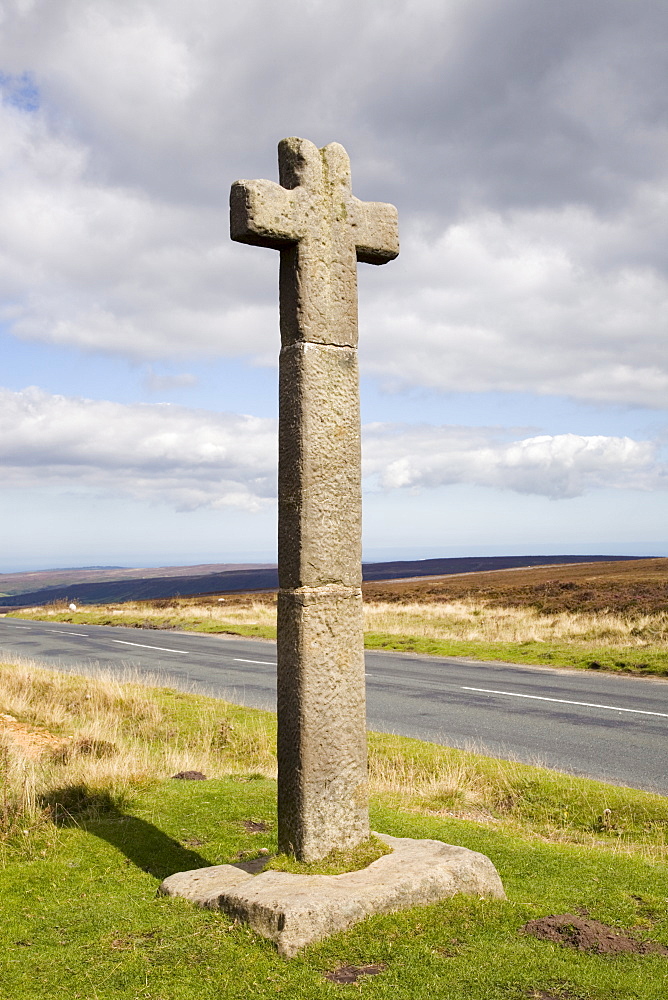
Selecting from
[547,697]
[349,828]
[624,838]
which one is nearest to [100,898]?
[349,828]

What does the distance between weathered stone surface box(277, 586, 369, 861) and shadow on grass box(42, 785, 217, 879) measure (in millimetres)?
1112

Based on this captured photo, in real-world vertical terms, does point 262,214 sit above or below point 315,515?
above

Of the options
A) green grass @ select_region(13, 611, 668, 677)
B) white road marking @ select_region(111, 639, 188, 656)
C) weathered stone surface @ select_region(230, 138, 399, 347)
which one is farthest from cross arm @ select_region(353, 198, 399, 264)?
white road marking @ select_region(111, 639, 188, 656)

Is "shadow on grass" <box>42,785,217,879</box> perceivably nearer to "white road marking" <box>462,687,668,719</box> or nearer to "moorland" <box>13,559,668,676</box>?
"white road marking" <box>462,687,668,719</box>

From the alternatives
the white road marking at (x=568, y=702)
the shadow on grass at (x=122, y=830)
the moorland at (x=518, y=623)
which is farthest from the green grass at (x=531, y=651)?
the shadow on grass at (x=122, y=830)

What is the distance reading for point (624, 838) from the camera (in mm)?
7602

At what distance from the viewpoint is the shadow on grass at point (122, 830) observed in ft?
19.7

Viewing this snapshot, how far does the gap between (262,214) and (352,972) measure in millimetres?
4437

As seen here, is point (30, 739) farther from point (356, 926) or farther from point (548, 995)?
point (548, 995)

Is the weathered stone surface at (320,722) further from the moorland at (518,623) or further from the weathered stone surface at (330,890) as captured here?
the moorland at (518,623)

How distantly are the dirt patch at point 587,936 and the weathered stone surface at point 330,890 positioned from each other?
508 millimetres

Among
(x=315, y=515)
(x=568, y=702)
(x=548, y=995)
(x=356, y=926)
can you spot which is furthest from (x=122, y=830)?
(x=568, y=702)

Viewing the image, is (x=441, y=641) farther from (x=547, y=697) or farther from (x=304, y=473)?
(x=304, y=473)

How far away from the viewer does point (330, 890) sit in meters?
4.75
